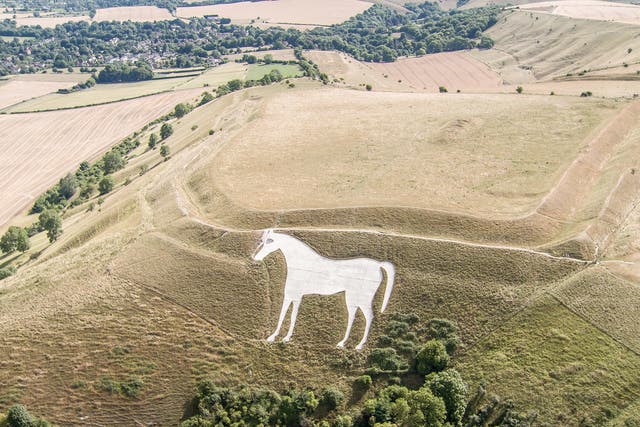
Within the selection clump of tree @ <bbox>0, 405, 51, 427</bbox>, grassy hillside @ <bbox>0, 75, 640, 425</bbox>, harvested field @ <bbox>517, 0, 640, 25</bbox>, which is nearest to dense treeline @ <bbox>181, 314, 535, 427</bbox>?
grassy hillside @ <bbox>0, 75, 640, 425</bbox>

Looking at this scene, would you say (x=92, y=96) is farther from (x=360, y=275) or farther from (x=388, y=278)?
(x=388, y=278)

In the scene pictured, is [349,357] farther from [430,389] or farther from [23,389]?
[23,389]

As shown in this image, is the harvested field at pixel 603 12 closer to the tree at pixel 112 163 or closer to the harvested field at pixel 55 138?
the harvested field at pixel 55 138

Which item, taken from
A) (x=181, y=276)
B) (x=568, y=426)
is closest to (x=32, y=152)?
(x=181, y=276)

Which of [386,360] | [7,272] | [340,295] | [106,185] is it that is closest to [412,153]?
[340,295]

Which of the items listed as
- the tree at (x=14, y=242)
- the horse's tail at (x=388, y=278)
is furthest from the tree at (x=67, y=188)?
the horse's tail at (x=388, y=278)

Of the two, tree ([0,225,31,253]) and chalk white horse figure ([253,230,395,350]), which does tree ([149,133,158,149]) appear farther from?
chalk white horse figure ([253,230,395,350])
